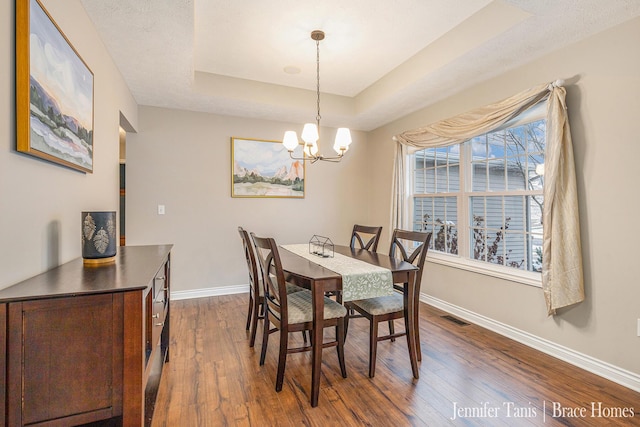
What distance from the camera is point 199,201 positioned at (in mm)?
3975

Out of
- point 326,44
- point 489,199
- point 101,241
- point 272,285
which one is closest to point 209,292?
point 272,285

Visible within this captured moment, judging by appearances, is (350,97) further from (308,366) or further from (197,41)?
(308,366)

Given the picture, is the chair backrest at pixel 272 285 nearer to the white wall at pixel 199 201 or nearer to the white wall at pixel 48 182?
the white wall at pixel 48 182

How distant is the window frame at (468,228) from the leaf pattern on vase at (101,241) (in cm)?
311

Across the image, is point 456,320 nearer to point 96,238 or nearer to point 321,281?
point 321,281

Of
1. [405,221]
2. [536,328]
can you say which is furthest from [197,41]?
[536,328]

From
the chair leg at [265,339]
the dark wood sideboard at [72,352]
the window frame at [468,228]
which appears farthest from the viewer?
the window frame at [468,228]

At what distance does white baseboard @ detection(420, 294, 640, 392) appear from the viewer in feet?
6.83

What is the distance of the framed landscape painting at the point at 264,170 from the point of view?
4137 mm

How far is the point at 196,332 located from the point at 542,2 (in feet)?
11.8

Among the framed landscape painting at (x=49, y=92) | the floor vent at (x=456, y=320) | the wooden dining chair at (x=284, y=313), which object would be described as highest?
the framed landscape painting at (x=49, y=92)

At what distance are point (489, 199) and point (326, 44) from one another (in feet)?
7.19

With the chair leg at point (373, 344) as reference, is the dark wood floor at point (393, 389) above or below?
below

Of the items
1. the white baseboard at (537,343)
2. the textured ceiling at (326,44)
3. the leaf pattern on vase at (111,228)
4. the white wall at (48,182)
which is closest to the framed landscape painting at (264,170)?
the textured ceiling at (326,44)
